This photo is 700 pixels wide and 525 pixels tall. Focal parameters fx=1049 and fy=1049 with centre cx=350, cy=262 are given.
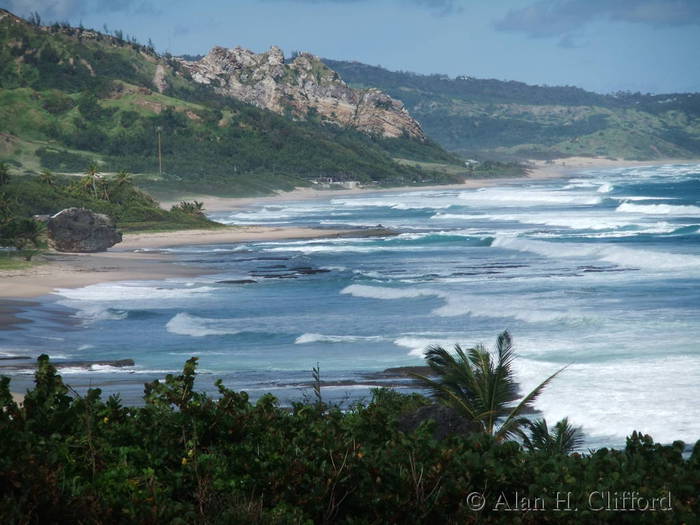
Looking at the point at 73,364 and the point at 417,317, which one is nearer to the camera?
the point at 73,364

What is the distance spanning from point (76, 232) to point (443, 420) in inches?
1806

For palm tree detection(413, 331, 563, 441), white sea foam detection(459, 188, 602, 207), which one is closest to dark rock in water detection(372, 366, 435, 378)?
palm tree detection(413, 331, 563, 441)

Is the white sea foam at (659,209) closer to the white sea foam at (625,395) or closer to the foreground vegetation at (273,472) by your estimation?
the white sea foam at (625,395)

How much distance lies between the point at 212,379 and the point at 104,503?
Result: 16.1 metres

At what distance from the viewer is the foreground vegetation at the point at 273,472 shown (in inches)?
297

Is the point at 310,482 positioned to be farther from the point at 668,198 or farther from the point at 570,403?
the point at 668,198

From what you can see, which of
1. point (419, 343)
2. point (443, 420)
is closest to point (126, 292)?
point (419, 343)

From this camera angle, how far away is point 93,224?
58.2 meters

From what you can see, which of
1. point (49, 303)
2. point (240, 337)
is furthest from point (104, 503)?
point (49, 303)

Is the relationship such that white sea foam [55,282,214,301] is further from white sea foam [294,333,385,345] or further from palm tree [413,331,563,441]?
palm tree [413,331,563,441]

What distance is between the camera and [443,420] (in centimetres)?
1462

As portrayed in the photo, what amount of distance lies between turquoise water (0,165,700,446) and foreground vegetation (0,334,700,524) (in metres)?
10.6

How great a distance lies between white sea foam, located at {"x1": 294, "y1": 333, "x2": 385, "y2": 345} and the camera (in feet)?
97.0

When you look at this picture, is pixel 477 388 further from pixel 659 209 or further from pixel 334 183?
pixel 334 183
